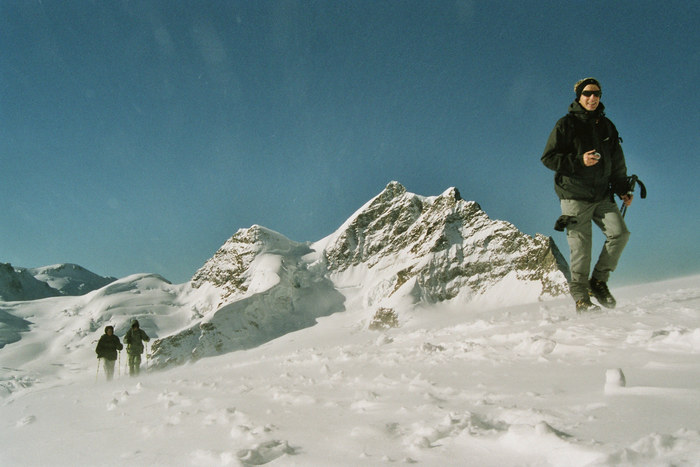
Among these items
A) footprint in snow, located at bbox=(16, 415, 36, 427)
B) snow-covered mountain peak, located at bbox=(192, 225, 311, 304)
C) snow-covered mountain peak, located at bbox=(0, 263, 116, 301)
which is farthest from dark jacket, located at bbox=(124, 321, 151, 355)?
snow-covered mountain peak, located at bbox=(0, 263, 116, 301)

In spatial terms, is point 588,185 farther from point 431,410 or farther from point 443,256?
point 443,256

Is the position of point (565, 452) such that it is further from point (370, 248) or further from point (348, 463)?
point (370, 248)

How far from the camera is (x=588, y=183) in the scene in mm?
5773

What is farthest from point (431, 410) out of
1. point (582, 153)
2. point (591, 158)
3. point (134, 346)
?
point (134, 346)

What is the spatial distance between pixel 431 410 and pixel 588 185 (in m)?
4.91

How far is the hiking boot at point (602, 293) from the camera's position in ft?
19.6

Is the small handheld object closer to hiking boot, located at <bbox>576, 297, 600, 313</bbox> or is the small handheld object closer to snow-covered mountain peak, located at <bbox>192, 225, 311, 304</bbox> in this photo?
hiking boot, located at <bbox>576, 297, 600, 313</bbox>

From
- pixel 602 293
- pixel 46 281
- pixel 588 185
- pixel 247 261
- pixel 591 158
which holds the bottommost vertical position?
pixel 602 293

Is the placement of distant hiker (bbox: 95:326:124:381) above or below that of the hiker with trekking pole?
below

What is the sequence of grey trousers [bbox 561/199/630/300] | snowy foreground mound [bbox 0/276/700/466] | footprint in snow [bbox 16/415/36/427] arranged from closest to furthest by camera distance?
snowy foreground mound [bbox 0/276/700/466] < footprint in snow [bbox 16/415/36/427] < grey trousers [bbox 561/199/630/300]

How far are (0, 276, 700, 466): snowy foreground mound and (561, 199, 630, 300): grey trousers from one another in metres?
1.34

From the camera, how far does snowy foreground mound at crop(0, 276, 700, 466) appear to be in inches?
65.8

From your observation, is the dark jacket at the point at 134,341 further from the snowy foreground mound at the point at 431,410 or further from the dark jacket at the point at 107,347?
the snowy foreground mound at the point at 431,410

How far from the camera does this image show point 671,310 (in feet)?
15.0
